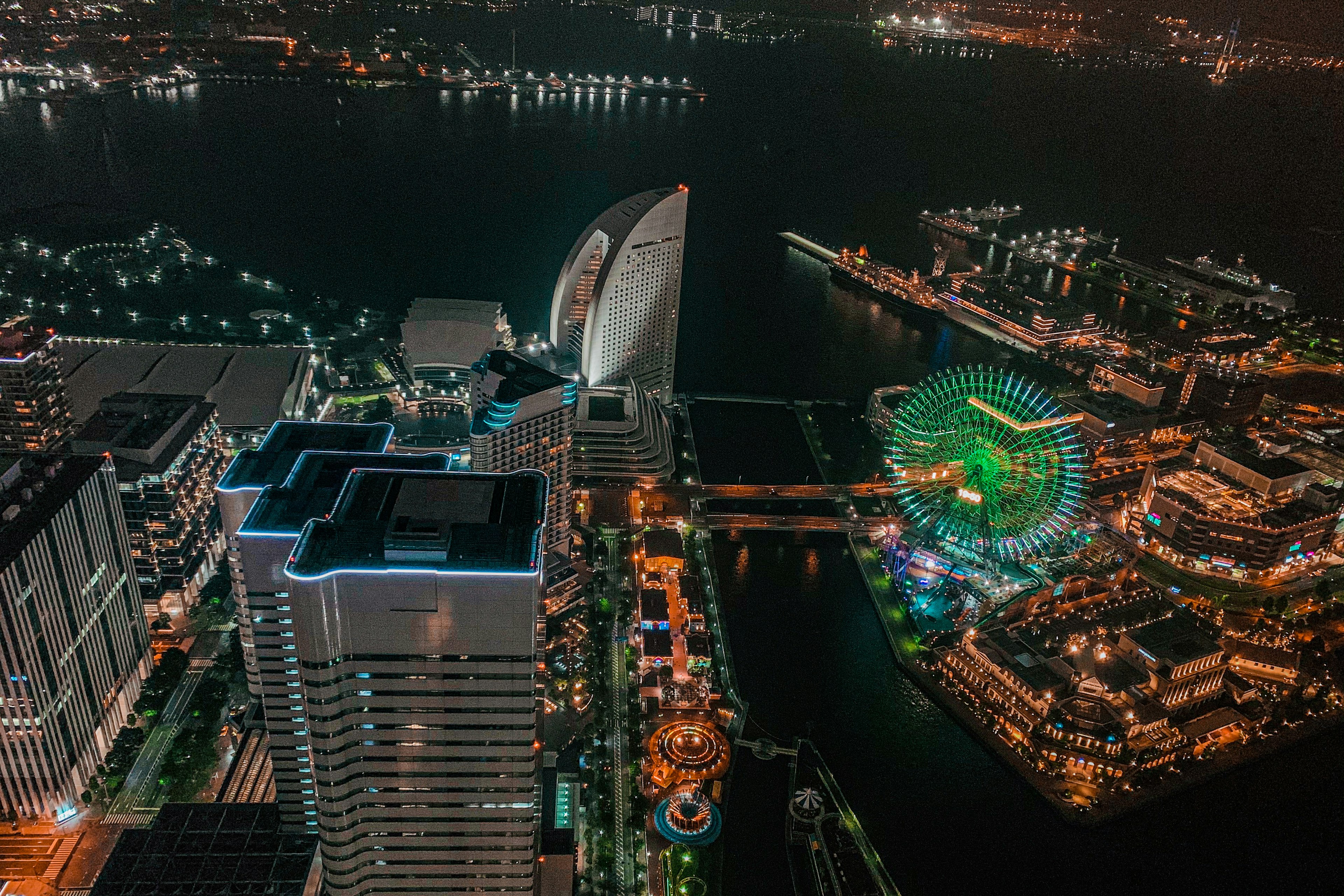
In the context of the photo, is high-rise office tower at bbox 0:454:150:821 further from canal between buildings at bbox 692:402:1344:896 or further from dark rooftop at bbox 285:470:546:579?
canal between buildings at bbox 692:402:1344:896

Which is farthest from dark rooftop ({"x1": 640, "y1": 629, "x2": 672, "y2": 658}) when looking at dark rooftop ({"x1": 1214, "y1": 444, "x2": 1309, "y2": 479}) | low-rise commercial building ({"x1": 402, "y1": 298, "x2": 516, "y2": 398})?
dark rooftop ({"x1": 1214, "y1": 444, "x2": 1309, "y2": 479})

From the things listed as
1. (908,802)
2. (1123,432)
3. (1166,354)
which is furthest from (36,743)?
(1166,354)

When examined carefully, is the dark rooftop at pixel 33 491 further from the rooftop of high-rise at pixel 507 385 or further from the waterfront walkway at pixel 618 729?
the waterfront walkway at pixel 618 729

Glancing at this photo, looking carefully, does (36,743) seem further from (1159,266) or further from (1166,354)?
(1159,266)

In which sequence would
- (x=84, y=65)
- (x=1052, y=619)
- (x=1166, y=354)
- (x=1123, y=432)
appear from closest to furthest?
(x=1052, y=619)
(x=1123, y=432)
(x=1166, y=354)
(x=84, y=65)

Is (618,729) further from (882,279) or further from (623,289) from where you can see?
(882,279)

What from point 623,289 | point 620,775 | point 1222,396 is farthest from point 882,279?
point 620,775
